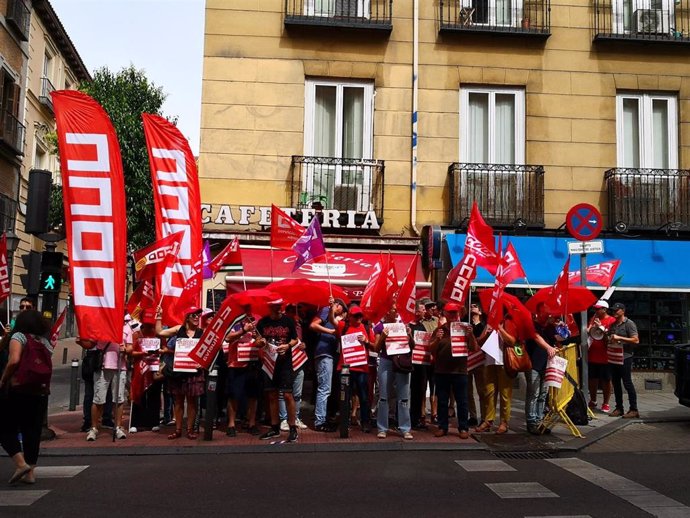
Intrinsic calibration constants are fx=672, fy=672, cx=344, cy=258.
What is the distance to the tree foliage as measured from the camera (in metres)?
22.4

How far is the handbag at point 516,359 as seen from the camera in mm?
9172

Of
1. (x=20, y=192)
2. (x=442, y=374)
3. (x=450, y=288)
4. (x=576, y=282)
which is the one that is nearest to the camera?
(x=442, y=374)

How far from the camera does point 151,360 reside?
9.62 meters

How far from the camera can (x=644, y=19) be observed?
15117 mm

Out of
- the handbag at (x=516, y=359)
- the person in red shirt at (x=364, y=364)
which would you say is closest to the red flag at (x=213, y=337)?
the person in red shirt at (x=364, y=364)

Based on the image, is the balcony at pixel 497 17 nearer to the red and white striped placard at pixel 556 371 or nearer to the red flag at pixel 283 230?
the red flag at pixel 283 230

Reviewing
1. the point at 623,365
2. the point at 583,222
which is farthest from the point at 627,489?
the point at 583,222

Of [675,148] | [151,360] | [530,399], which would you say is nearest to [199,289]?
[151,360]

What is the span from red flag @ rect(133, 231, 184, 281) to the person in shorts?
163 centimetres

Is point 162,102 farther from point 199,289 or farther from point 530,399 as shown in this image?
point 530,399

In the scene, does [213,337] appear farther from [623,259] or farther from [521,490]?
[623,259]

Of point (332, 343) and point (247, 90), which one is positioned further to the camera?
point (247, 90)

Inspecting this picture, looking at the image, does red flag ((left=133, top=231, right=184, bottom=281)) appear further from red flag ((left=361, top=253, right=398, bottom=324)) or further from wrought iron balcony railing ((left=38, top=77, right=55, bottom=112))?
wrought iron balcony railing ((left=38, top=77, right=55, bottom=112))

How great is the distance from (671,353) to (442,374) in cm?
760
